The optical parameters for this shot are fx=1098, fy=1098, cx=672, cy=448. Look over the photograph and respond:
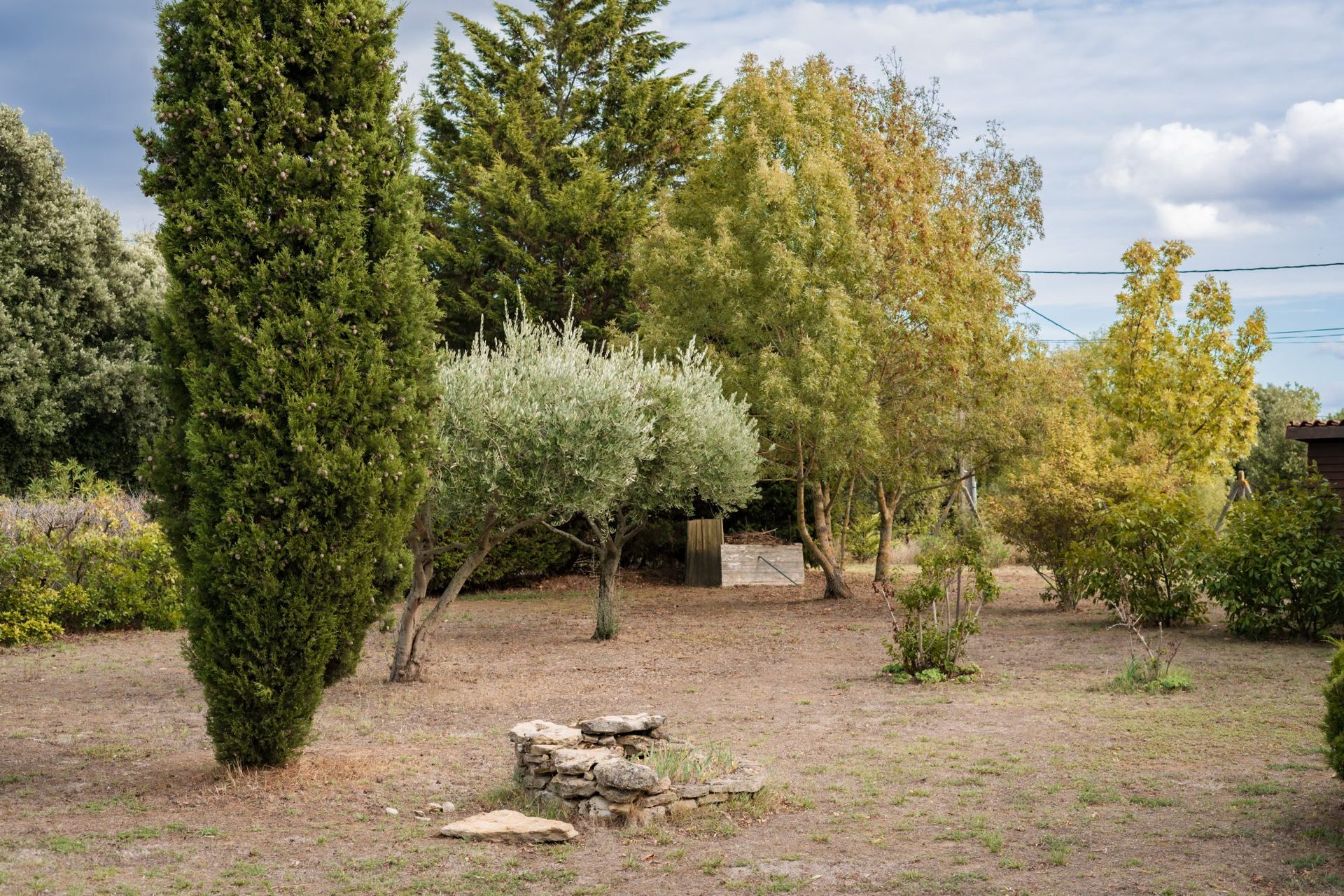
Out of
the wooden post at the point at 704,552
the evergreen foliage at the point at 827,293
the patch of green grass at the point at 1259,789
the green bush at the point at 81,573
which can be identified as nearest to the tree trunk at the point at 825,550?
the evergreen foliage at the point at 827,293

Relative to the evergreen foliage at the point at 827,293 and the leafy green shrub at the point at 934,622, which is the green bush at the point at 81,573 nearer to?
the evergreen foliage at the point at 827,293

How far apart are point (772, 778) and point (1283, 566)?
806 cm

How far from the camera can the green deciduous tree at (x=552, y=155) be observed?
863 inches

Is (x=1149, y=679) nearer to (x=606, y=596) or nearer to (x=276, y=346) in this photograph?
(x=606, y=596)

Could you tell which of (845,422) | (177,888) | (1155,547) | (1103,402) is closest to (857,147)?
(845,422)

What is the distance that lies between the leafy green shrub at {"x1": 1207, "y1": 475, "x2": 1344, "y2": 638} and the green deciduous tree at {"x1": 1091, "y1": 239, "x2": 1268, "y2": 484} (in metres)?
5.58

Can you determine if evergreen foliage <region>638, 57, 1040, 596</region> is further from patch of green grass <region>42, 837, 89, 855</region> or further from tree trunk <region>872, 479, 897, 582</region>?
patch of green grass <region>42, 837, 89, 855</region>

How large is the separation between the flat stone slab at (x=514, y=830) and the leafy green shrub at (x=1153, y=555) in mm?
9416

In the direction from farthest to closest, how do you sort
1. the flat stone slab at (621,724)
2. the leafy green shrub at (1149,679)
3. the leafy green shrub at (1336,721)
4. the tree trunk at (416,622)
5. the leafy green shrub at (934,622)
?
the tree trunk at (416,622), the leafy green shrub at (934,622), the leafy green shrub at (1149,679), the flat stone slab at (621,724), the leafy green shrub at (1336,721)

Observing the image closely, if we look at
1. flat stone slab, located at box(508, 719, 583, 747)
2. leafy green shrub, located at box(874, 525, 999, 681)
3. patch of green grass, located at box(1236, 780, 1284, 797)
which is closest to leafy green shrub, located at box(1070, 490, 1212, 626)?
leafy green shrub, located at box(874, 525, 999, 681)

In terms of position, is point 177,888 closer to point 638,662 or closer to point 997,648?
point 638,662

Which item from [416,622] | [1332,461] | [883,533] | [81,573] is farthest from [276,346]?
[883,533]

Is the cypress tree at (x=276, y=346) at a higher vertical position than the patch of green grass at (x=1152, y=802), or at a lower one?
higher

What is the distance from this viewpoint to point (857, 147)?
1719cm
